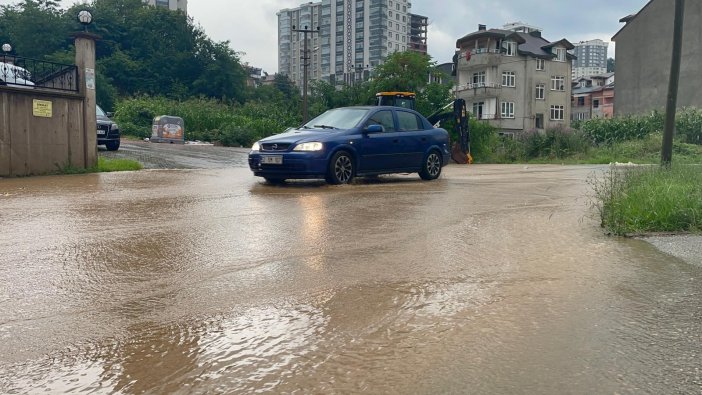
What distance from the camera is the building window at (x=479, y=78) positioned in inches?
2532

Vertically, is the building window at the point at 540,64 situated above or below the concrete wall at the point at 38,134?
above

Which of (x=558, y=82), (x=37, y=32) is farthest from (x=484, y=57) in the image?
(x=37, y=32)

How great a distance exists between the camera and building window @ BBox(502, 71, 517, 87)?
63500 mm

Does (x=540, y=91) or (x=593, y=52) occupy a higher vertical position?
(x=593, y=52)

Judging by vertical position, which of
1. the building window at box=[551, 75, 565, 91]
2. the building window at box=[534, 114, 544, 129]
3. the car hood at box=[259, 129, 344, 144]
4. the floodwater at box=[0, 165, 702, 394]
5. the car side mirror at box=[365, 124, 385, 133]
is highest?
the building window at box=[551, 75, 565, 91]

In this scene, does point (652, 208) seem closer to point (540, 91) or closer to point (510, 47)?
point (510, 47)

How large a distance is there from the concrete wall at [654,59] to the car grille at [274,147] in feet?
137

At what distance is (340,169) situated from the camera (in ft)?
39.8

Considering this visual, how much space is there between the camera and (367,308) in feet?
13.8

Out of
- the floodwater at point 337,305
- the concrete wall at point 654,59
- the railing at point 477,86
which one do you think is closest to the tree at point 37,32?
the railing at point 477,86

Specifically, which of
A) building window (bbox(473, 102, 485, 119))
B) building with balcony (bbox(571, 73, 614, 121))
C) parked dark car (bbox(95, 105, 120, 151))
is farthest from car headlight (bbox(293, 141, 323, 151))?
building with balcony (bbox(571, 73, 614, 121))

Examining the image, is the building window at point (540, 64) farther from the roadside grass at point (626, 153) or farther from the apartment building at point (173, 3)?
the apartment building at point (173, 3)

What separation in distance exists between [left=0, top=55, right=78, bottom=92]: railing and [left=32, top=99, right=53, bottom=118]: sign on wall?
1.32 feet

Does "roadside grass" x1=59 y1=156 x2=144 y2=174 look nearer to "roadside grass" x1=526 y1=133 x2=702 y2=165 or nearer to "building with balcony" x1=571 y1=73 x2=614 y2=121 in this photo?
"roadside grass" x1=526 y1=133 x2=702 y2=165
